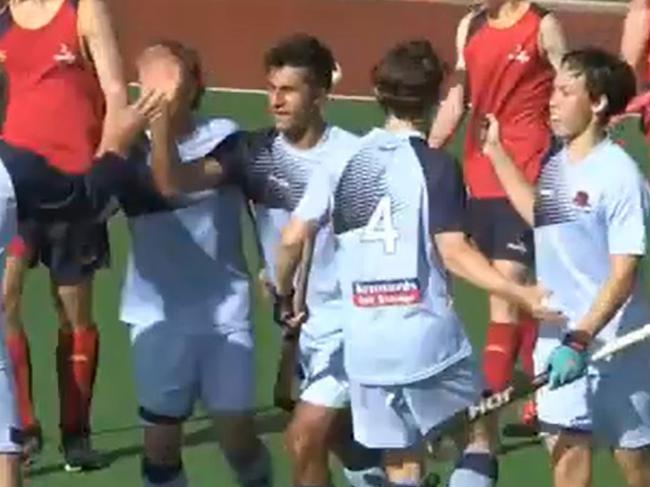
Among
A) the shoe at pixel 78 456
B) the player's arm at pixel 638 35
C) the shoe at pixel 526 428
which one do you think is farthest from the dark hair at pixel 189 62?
the player's arm at pixel 638 35

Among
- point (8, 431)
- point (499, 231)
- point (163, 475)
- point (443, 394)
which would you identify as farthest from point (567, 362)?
point (499, 231)

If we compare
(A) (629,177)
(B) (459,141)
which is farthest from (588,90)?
(B) (459,141)

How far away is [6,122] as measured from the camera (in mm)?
8938

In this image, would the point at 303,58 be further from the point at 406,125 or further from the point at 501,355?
the point at 501,355

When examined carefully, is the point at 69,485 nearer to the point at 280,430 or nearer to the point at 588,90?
the point at 280,430

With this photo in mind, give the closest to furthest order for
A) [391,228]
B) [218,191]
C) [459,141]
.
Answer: [391,228], [218,191], [459,141]

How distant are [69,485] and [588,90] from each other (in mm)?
2745

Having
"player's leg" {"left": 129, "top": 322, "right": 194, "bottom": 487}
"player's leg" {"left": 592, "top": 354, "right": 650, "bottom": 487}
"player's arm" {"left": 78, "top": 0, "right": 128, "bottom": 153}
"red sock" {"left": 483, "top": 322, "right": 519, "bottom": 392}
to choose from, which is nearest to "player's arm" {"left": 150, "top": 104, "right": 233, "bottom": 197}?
"player's leg" {"left": 129, "top": 322, "right": 194, "bottom": 487}

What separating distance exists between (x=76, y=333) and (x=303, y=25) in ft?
40.1

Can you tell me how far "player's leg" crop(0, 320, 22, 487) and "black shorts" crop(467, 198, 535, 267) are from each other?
266cm

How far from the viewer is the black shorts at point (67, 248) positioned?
8.68 m

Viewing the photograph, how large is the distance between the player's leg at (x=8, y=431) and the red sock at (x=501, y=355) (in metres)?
2.64

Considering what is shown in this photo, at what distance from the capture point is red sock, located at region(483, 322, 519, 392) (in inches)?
364

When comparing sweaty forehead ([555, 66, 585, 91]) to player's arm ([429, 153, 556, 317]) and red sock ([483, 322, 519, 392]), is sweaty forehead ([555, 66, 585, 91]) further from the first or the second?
red sock ([483, 322, 519, 392])
